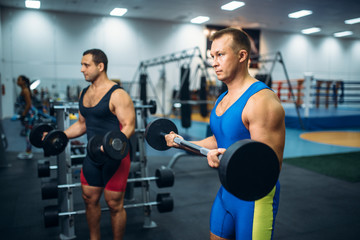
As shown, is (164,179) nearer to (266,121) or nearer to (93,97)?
(93,97)

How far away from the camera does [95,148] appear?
1645 millimetres

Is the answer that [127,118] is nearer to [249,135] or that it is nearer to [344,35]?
[249,135]

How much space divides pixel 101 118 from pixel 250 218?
117cm

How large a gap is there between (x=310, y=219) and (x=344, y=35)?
43.1 ft

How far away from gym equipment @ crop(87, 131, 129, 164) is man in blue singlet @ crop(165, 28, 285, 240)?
0.59 metres

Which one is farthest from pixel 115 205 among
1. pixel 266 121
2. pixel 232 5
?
pixel 232 5

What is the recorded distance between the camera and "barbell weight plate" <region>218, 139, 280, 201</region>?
84cm

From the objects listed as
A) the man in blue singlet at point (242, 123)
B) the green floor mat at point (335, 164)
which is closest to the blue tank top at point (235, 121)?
the man in blue singlet at point (242, 123)

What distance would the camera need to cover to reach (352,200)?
3.08 m

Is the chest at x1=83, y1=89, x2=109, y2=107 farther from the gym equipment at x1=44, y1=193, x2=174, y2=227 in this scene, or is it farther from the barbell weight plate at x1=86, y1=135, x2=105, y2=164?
the gym equipment at x1=44, y1=193, x2=174, y2=227

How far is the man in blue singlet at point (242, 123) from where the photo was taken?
41.5 inches

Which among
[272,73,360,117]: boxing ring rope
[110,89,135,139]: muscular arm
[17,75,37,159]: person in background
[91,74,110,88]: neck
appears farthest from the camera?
[272,73,360,117]: boxing ring rope

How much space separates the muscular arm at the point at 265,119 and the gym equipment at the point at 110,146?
2.56 feet

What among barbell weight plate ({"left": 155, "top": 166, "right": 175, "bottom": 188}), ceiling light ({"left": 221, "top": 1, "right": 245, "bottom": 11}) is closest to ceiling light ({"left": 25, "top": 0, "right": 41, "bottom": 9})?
ceiling light ({"left": 221, "top": 1, "right": 245, "bottom": 11})
